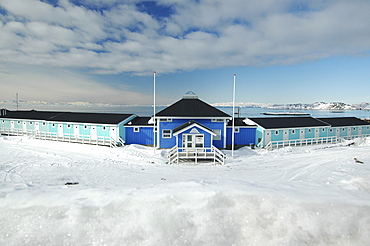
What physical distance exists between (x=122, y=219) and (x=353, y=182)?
30.8 feet

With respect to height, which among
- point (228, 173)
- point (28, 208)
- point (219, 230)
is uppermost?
point (28, 208)

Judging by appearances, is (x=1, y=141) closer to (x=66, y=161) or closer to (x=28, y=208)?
(x=66, y=161)

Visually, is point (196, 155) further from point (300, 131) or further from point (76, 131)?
point (76, 131)

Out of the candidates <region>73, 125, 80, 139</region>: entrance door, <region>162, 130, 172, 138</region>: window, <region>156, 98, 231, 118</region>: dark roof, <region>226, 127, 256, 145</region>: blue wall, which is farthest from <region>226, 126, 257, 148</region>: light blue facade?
<region>73, 125, 80, 139</region>: entrance door

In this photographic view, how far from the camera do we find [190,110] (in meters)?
23.4

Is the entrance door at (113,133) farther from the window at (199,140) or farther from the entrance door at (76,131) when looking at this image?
the window at (199,140)

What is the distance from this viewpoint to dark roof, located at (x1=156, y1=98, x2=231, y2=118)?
22.5 meters

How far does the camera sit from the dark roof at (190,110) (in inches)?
885

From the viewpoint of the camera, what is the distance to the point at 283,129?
25.8 m

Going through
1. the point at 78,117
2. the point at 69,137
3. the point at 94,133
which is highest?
the point at 78,117

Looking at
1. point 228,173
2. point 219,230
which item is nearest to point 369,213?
point 219,230

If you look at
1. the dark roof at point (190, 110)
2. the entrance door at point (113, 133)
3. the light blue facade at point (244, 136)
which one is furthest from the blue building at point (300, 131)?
the entrance door at point (113, 133)

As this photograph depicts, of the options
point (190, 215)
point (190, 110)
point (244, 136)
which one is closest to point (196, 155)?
point (190, 110)

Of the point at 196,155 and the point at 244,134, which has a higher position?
the point at 244,134
